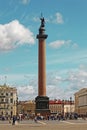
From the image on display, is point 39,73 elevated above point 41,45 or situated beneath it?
situated beneath

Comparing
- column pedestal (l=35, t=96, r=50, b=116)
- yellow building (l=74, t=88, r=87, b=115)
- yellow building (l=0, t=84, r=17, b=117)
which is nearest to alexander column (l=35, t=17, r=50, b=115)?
column pedestal (l=35, t=96, r=50, b=116)

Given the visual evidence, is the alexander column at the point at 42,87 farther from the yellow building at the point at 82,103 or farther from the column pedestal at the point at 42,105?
the yellow building at the point at 82,103

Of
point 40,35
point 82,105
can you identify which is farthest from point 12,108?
point 40,35

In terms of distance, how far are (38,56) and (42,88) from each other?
5299 millimetres

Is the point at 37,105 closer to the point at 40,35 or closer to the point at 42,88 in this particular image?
the point at 42,88

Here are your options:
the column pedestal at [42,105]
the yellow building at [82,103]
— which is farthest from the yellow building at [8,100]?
the column pedestal at [42,105]

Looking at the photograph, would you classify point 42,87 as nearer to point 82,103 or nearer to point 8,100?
point 8,100

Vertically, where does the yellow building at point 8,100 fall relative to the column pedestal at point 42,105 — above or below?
above

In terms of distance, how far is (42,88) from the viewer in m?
71.2

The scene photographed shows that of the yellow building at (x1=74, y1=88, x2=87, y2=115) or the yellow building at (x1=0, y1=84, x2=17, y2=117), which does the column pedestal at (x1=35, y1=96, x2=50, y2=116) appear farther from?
the yellow building at (x1=74, y1=88, x2=87, y2=115)

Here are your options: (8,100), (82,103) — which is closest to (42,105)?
(8,100)

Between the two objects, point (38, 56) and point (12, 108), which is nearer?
point (38, 56)

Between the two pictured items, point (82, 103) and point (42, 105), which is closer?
point (42, 105)

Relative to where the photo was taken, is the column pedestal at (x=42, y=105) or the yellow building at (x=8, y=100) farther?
the yellow building at (x=8, y=100)
